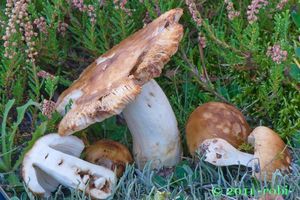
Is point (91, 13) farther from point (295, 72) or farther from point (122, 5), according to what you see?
point (295, 72)

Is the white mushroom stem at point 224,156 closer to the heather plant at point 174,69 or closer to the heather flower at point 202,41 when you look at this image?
the heather plant at point 174,69

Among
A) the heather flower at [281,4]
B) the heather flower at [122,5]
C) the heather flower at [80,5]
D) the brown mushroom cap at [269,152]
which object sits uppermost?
the heather flower at [80,5]

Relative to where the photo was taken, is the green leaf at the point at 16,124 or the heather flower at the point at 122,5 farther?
the heather flower at the point at 122,5

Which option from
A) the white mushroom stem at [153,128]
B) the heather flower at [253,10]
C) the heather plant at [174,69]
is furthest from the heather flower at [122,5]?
the heather flower at [253,10]

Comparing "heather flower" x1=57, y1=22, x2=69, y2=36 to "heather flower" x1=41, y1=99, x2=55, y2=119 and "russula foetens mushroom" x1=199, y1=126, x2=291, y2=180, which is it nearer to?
"heather flower" x1=41, y1=99, x2=55, y2=119

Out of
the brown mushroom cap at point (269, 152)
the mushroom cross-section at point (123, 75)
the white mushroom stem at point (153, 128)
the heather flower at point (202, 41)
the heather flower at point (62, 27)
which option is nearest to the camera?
the mushroom cross-section at point (123, 75)

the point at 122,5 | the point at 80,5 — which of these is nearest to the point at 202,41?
the point at 122,5

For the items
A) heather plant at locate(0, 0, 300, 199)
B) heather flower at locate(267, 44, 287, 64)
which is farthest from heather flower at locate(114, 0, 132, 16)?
heather flower at locate(267, 44, 287, 64)

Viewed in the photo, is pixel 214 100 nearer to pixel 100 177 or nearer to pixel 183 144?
pixel 183 144
